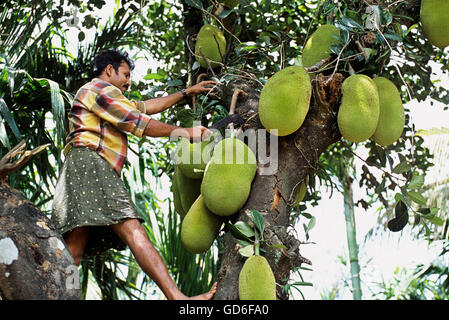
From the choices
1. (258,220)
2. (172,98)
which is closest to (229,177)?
(258,220)

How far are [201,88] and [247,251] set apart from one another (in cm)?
99

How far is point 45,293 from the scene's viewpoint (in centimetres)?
143

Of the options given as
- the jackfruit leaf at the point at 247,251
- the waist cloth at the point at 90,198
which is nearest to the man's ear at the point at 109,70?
the waist cloth at the point at 90,198

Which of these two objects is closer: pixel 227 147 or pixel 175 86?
pixel 227 147

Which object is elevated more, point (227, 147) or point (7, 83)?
point (7, 83)

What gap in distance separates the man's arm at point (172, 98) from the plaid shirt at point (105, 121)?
1.25 feet

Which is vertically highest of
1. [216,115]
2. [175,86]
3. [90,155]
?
[175,86]

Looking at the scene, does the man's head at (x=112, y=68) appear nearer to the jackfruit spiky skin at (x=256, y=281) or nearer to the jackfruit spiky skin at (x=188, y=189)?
the jackfruit spiky skin at (x=188, y=189)

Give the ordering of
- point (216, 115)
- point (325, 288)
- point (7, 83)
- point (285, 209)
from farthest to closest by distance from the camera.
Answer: point (325, 288)
point (7, 83)
point (216, 115)
point (285, 209)

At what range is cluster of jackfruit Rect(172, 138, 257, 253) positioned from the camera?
193cm

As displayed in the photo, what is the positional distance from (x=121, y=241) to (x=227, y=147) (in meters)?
0.57

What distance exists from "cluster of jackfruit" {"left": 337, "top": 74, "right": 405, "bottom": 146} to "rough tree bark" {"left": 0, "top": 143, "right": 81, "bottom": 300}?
3.34 feet
